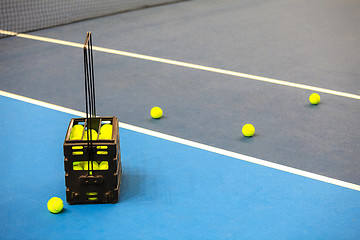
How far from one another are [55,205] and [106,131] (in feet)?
2.32

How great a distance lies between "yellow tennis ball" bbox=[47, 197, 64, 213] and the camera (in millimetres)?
3674

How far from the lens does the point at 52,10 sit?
34.5 feet

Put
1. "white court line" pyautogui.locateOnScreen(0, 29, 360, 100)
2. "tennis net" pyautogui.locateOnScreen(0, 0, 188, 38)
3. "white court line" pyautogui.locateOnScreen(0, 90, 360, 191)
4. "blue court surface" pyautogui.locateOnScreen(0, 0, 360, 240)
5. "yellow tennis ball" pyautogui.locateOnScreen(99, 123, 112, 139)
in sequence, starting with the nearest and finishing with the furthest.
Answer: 1. "blue court surface" pyautogui.locateOnScreen(0, 0, 360, 240)
2. "yellow tennis ball" pyautogui.locateOnScreen(99, 123, 112, 139)
3. "white court line" pyautogui.locateOnScreen(0, 90, 360, 191)
4. "white court line" pyautogui.locateOnScreen(0, 29, 360, 100)
5. "tennis net" pyautogui.locateOnScreen(0, 0, 188, 38)

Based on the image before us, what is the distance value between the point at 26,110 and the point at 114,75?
1.43 m

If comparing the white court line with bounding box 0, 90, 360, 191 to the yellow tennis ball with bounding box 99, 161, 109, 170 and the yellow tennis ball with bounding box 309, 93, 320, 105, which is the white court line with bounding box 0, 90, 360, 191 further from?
the yellow tennis ball with bounding box 309, 93, 320, 105

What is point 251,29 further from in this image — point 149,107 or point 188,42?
point 149,107

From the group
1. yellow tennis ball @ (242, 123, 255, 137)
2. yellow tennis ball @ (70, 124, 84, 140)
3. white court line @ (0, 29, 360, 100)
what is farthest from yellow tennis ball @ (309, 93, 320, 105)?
yellow tennis ball @ (70, 124, 84, 140)

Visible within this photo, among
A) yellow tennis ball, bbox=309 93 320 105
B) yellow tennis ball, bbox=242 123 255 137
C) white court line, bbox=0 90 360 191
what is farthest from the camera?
yellow tennis ball, bbox=309 93 320 105

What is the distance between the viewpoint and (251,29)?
9.03 m

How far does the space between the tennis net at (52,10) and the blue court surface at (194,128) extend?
0.52 metres

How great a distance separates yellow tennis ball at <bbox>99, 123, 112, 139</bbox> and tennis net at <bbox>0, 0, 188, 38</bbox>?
209 inches

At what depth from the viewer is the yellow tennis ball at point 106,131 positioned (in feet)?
12.9

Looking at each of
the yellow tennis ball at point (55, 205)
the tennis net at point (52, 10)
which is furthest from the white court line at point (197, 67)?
the yellow tennis ball at point (55, 205)

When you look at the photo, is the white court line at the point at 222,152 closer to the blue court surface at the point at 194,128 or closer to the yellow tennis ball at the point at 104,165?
the blue court surface at the point at 194,128
